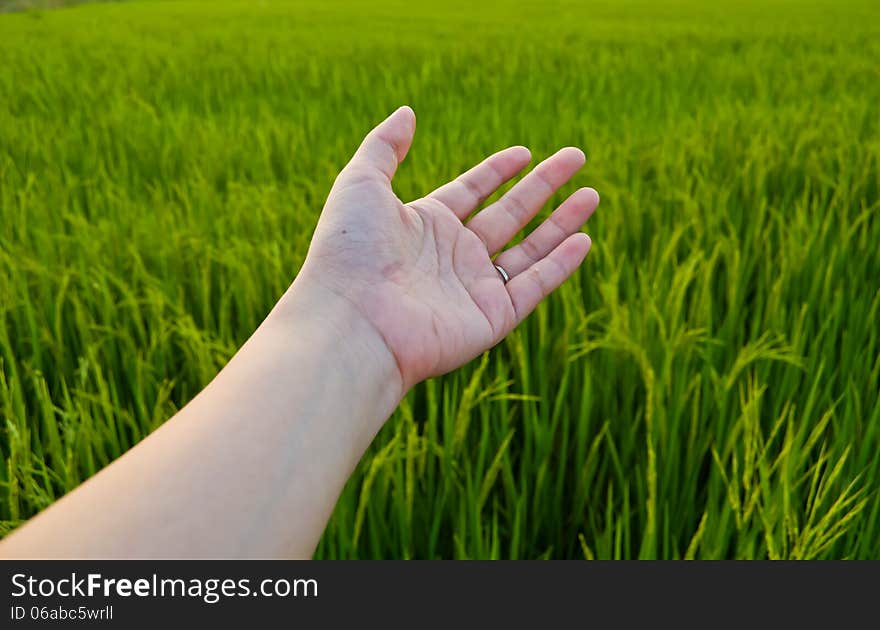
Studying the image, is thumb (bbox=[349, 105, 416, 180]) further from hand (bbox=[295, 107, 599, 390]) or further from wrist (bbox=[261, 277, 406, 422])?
wrist (bbox=[261, 277, 406, 422])

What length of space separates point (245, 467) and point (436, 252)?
1.62ft

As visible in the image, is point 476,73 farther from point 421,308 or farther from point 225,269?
point 421,308

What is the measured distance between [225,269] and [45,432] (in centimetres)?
41

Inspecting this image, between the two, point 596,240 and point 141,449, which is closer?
point 141,449

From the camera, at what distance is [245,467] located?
0.60m

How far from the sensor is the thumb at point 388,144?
978 mm

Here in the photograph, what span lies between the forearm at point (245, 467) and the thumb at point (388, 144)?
Answer: 0.28 meters

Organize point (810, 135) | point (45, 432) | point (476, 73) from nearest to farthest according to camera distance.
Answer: point (45, 432) < point (810, 135) < point (476, 73)

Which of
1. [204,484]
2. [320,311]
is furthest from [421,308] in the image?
[204,484]

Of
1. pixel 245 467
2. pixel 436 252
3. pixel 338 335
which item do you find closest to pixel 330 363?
pixel 338 335

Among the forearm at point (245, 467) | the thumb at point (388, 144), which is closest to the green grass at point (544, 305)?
the forearm at point (245, 467)

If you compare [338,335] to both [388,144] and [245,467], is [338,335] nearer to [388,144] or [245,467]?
[245,467]

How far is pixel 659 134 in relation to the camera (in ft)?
6.81

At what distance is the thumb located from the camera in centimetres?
98
